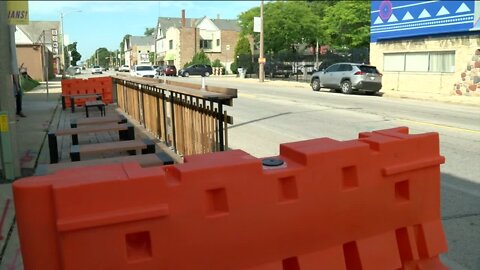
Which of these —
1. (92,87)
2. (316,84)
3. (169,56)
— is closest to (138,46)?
(169,56)

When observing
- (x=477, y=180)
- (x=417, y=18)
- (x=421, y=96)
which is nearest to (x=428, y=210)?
(x=477, y=180)

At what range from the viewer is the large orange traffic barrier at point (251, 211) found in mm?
2570

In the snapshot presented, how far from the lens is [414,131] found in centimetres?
1028

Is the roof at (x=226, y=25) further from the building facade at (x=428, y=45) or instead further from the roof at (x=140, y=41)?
the building facade at (x=428, y=45)

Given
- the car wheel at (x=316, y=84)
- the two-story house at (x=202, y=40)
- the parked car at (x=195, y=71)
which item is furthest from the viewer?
the two-story house at (x=202, y=40)

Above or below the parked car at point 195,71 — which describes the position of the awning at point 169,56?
above

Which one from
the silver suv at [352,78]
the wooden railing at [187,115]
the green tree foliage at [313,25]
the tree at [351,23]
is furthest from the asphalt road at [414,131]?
the green tree foliage at [313,25]

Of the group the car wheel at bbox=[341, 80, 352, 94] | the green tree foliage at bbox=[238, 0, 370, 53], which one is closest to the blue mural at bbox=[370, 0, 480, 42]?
the car wheel at bbox=[341, 80, 352, 94]

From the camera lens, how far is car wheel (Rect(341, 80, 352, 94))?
23.5 metres

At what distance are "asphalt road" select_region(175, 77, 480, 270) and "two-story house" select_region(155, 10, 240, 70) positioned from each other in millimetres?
61164

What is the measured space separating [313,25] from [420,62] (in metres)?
24.2

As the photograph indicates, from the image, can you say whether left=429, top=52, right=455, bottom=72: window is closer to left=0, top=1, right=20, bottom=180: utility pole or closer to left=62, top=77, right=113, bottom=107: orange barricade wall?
left=62, top=77, right=113, bottom=107: orange barricade wall

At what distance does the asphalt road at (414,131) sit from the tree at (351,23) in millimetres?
26871

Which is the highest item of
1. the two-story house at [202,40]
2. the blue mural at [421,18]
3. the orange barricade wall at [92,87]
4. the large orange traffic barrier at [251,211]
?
the two-story house at [202,40]
